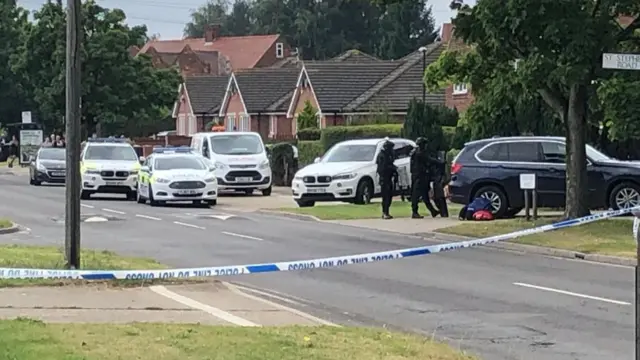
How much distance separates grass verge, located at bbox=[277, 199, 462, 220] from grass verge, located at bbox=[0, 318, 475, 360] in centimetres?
1809

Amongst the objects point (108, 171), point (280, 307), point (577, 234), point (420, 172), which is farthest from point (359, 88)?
point (280, 307)

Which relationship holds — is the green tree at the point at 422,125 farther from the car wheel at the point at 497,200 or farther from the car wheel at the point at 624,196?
the car wheel at the point at 624,196

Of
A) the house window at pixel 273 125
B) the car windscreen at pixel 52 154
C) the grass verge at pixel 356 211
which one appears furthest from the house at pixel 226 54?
the grass verge at pixel 356 211

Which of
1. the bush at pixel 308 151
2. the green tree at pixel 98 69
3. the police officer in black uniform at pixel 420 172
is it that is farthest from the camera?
the green tree at pixel 98 69

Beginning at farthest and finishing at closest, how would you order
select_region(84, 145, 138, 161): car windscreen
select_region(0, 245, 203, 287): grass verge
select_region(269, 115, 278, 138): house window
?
select_region(269, 115, 278, 138): house window → select_region(84, 145, 138, 161): car windscreen → select_region(0, 245, 203, 287): grass verge

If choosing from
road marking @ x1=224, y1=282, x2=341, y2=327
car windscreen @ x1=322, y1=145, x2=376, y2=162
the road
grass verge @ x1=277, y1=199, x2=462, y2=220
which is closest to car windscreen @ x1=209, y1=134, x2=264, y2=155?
car windscreen @ x1=322, y1=145, x2=376, y2=162

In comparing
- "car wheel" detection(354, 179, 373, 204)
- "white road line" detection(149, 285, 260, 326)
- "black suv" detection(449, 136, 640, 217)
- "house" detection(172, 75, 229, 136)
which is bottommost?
"white road line" detection(149, 285, 260, 326)

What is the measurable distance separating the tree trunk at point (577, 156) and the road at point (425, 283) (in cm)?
299

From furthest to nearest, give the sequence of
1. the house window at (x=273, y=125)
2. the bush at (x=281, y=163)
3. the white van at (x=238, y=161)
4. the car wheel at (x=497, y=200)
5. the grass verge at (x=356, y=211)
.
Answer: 1. the house window at (x=273, y=125)
2. the bush at (x=281, y=163)
3. the white van at (x=238, y=161)
4. the grass verge at (x=356, y=211)
5. the car wheel at (x=497, y=200)

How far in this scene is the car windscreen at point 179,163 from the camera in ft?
114

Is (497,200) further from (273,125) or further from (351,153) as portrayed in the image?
(273,125)

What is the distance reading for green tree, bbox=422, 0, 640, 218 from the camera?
2170 centimetres

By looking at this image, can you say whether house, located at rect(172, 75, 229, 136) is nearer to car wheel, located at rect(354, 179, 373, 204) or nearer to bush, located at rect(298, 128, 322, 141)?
bush, located at rect(298, 128, 322, 141)

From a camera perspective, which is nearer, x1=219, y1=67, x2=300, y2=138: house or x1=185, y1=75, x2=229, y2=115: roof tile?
x1=219, y1=67, x2=300, y2=138: house
